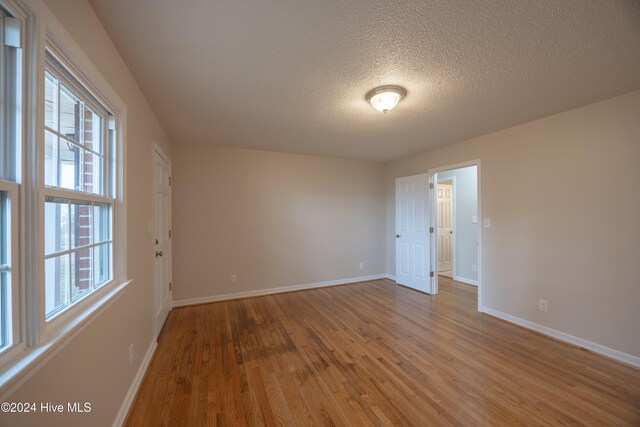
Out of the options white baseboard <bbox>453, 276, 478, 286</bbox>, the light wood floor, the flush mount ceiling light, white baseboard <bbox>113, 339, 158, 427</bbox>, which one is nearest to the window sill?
white baseboard <bbox>113, 339, 158, 427</bbox>

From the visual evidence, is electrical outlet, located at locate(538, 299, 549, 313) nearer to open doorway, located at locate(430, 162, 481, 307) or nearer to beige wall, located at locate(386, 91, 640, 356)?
beige wall, located at locate(386, 91, 640, 356)

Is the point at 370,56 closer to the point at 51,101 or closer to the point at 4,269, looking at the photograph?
the point at 51,101

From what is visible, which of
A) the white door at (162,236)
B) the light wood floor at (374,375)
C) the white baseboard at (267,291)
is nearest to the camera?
the light wood floor at (374,375)

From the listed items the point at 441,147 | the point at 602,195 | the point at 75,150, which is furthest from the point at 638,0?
the point at 75,150

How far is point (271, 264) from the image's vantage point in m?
4.07

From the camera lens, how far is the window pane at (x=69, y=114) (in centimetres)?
112

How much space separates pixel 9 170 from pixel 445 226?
591cm

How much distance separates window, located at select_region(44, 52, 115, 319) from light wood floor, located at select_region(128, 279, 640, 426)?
1.07 meters

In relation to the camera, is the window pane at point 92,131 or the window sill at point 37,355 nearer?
the window sill at point 37,355

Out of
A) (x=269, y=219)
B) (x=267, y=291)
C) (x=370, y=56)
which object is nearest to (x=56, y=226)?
(x=370, y=56)

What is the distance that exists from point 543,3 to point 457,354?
2.61 m

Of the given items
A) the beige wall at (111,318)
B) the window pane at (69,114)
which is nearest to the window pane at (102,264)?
the beige wall at (111,318)

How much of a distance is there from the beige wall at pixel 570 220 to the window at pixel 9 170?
393cm

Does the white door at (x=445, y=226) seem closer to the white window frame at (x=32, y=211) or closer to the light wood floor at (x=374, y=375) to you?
the light wood floor at (x=374, y=375)
